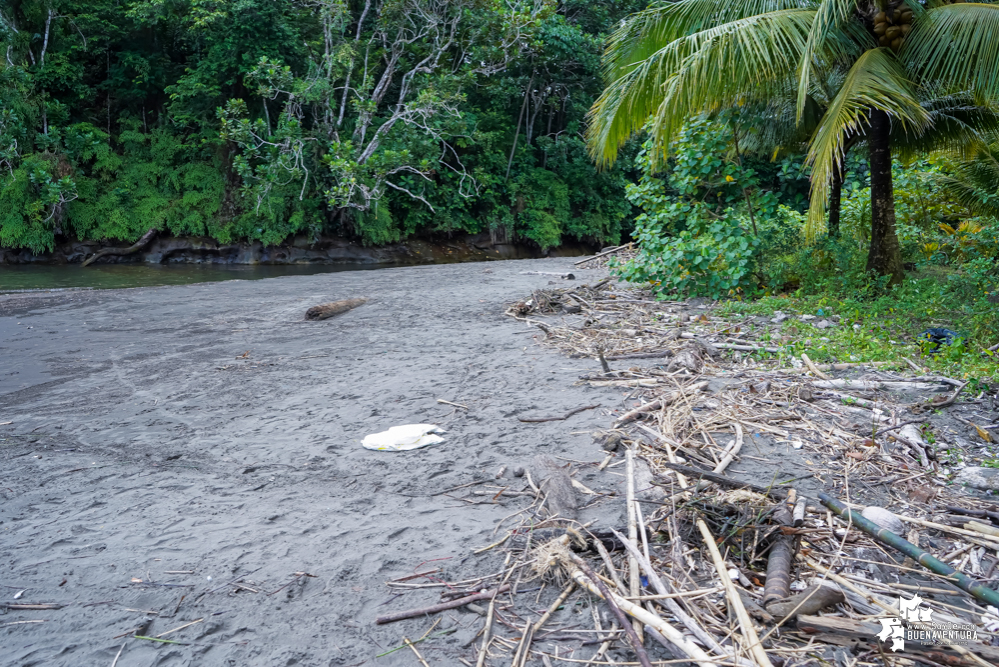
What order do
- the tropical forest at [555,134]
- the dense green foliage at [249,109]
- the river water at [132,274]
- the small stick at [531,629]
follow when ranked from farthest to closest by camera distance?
the dense green foliage at [249,109], the river water at [132,274], the tropical forest at [555,134], the small stick at [531,629]

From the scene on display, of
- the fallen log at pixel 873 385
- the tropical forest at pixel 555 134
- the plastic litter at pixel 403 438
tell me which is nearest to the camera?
the plastic litter at pixel 403 438

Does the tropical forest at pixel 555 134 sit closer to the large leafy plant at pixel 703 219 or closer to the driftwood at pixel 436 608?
the large leafy plant at pixel 703 219

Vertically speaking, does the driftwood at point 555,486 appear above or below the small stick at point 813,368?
below

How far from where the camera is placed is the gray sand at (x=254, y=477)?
7.90 ft

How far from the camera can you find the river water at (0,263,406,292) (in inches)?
554

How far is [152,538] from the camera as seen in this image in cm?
302

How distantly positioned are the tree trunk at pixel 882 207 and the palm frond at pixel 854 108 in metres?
0.75

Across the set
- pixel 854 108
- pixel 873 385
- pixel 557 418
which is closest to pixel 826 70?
pixel 854 108

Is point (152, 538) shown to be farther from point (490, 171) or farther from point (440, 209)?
point (490, 171)

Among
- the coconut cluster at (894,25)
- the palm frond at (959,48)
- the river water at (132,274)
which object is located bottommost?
Result: the river water at (132,274)

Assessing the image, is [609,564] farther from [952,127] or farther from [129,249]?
[129,249]

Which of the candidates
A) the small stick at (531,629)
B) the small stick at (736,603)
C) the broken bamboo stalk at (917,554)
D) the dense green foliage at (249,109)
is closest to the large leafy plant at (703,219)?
the broken bamboo stalk at (917,554)

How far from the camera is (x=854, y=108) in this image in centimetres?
Result: 670

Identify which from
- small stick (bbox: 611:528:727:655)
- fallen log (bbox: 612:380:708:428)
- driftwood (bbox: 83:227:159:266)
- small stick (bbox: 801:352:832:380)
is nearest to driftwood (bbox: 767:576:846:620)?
small stick (bbox: 611:528:727:655)
